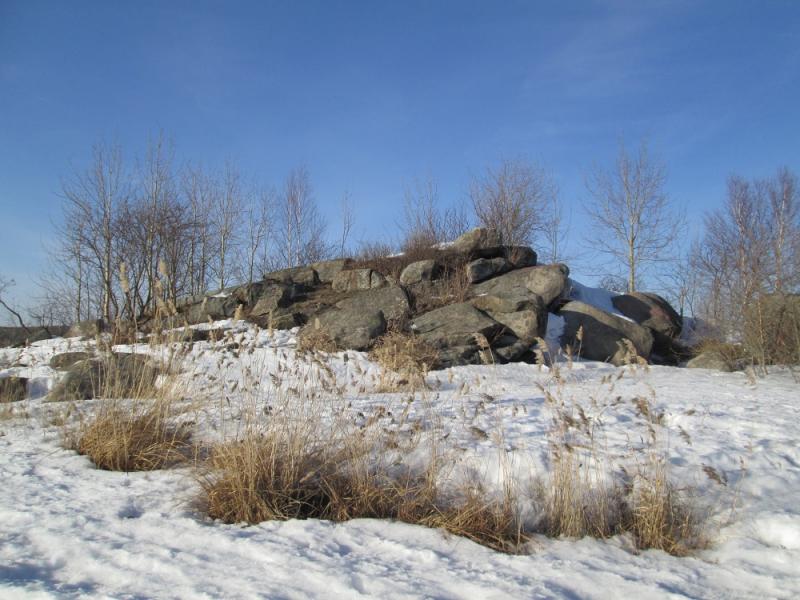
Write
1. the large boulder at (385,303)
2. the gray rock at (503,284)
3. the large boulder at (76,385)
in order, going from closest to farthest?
the large boulder at (76,385), the large boulder at (385,303), the gray rock at (503,284)

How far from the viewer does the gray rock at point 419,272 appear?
10633mm

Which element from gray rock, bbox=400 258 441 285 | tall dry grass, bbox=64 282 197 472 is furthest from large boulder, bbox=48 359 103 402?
gray rock, bbox=400 258 441 285

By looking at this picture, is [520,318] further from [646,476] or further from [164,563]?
[164,563]

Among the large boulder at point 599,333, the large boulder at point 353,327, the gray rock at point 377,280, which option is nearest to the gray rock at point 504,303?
the large boulder at point 599,333

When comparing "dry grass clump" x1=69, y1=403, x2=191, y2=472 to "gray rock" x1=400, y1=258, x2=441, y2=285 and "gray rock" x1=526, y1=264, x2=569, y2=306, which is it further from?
"gray rock" x1=526, y1=264, x2=569, y2=306

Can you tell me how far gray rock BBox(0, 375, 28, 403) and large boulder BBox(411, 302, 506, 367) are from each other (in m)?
5.30

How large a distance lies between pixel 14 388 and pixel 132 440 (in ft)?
11.6

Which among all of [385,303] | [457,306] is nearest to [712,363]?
[457,306]

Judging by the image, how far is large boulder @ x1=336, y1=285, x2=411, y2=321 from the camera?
906 cm

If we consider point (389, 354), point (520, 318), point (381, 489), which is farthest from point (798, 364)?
point (381, 489)

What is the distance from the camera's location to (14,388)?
5723 mm

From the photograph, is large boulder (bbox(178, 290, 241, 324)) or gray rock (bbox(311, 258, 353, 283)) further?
gray rock (bbox(311, 258, 353, 283))

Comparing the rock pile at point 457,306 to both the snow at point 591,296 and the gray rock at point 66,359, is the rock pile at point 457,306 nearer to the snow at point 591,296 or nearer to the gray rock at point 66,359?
the snow at point 591,296

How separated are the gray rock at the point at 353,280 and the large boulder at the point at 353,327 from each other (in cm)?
214
